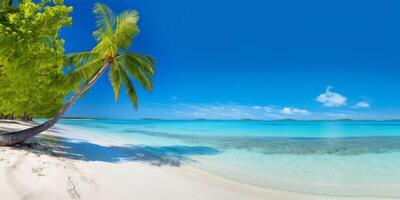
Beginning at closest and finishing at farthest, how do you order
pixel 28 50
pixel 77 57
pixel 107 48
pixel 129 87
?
pixel 28 50, pixel 107 48, pixel 77 57, pixel 129 87

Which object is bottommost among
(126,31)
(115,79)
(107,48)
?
(115,79)

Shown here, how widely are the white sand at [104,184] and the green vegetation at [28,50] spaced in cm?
185

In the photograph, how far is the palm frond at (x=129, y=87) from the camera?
11344 mm

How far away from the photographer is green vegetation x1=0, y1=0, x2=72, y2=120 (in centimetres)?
728

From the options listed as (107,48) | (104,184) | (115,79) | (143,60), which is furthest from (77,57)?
(104,184)

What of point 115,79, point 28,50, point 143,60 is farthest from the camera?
point 115,79

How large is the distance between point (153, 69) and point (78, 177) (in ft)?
20.5

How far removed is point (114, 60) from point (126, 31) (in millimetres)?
1053

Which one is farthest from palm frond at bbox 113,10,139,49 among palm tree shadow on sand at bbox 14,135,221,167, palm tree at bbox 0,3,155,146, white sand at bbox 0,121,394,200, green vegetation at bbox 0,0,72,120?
white sand at bbox 0,121,394,200

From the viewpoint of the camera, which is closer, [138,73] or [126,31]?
[126,31]

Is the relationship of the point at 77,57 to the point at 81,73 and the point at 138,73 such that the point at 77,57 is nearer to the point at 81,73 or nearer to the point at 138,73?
the point at 81,73

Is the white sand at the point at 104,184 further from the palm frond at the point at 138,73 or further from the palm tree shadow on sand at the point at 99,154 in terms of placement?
the palm frond at the point at 138,73

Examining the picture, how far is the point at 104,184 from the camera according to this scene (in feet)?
17.6

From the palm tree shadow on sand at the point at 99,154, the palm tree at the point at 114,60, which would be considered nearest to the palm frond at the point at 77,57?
the palm tree at the point at 114,60
